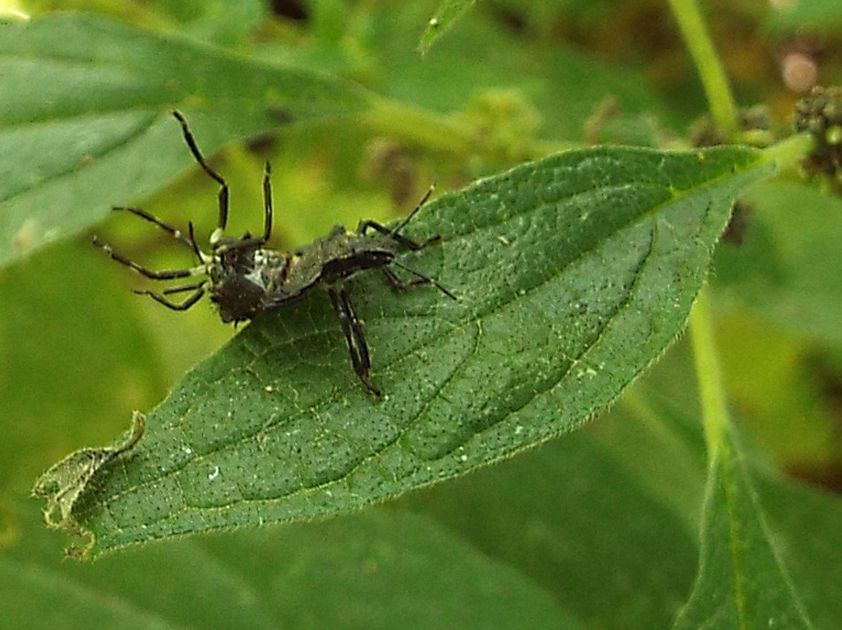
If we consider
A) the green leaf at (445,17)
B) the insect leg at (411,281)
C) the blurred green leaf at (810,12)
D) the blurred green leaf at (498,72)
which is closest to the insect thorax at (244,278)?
the insect leg at (411,281)

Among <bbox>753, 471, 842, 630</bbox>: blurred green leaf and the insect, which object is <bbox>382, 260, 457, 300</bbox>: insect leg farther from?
<bbox>753, 471, 842, 630</bbox>: blurred green leaf

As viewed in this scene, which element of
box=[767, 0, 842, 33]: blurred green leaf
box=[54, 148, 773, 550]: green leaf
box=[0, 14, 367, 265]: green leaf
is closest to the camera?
box=[54, 148, 773, 550]: green leaf

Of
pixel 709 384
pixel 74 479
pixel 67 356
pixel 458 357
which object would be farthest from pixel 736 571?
pixel 67 356

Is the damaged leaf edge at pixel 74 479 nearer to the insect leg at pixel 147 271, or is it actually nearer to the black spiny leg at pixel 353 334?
the black spiny leg at pixel 353 334

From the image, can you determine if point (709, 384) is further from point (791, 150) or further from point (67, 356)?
point (67, 356)

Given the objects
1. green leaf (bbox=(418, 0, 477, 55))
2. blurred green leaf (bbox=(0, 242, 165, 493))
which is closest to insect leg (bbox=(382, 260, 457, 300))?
green leaf (bbox=(418, 0, 477, 55))
